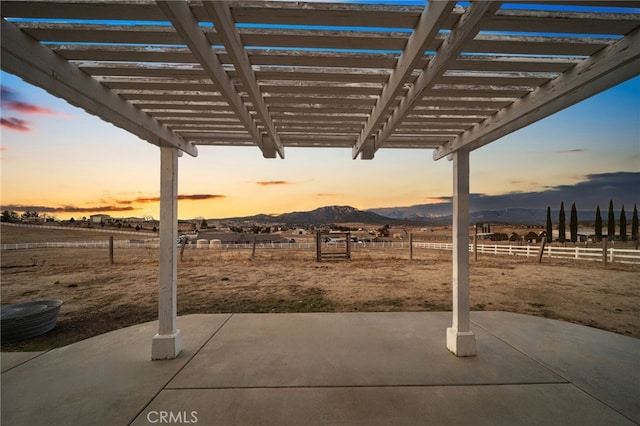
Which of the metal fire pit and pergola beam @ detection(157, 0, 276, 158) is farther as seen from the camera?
the metal fire pit

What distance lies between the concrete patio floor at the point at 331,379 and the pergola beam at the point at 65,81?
2779 millimetres

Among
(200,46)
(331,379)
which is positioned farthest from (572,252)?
(200,46)

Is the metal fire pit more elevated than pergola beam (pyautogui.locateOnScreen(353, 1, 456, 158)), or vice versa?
pergola beam (pyautogui.locateOnScreen(353, 1, 456, 158))

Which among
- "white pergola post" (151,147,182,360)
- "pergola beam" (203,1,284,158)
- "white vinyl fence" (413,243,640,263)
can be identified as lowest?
"white vinyl fence" (413,243,640,263)

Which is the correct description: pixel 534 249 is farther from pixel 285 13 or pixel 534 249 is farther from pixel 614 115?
pixel 285 13

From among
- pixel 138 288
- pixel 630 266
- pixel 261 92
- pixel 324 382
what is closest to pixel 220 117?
pixel 261 92

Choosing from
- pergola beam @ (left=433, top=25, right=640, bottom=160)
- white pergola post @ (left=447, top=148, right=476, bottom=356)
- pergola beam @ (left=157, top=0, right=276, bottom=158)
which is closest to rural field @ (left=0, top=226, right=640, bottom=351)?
white pergola post @ (left=447, top=148, right=476, bottom=356)

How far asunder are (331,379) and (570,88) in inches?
138

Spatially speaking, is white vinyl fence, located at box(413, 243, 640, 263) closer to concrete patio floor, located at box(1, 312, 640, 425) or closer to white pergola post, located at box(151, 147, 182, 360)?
concrete patio floor, located at box(1, 312, 640, 425)

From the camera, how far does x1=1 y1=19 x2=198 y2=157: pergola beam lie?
6.08ft

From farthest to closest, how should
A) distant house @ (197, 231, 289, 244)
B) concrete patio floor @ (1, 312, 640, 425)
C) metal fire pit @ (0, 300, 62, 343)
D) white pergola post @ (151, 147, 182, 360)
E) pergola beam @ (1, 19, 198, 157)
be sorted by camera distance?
distant house @ (197, 231, 289, 244), metal fire pit @ (0, 300, 62, 343), white pergola post @ (151, 147, 182, 360), concrete patio floor @ (1, 312, 640, 425), pergola beam @ (1, 19, 198, 157)

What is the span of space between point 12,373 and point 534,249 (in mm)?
22839

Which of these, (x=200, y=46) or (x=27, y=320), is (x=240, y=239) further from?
(x=200, y=46)

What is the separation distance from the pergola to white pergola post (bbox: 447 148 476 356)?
1.78 ft
